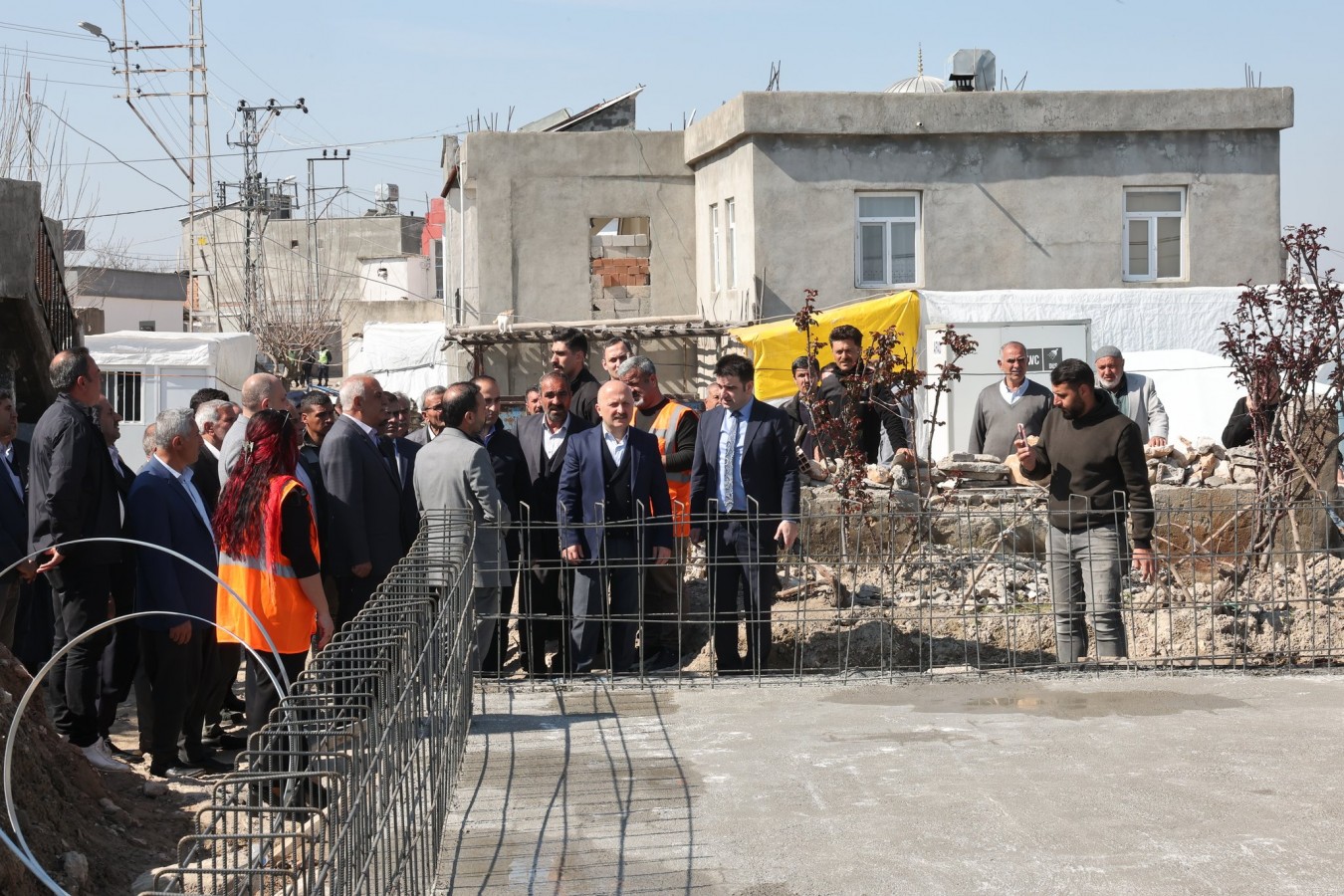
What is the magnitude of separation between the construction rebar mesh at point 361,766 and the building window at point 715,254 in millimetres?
18533

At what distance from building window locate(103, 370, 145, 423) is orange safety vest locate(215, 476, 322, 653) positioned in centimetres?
1944

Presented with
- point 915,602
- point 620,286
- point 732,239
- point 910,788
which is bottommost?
point 910,788

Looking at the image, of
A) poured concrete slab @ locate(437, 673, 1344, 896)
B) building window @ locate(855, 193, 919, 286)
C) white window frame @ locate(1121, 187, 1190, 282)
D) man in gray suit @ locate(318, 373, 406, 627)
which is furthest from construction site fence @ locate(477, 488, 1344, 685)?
white window frame @ locate(1121, 187, 1190, 282)

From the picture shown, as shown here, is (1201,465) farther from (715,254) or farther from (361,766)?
(715,254)

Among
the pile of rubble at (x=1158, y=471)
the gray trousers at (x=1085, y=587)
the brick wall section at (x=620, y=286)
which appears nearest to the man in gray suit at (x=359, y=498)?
the gray trousers at (x=1085, y=587)

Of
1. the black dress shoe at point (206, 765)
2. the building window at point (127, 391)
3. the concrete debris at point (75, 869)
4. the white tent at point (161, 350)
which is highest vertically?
the white tent at point (161, 350)

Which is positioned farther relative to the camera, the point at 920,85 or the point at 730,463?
the point at 920,85

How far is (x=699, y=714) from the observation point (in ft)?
23.0

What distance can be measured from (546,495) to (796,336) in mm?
10780

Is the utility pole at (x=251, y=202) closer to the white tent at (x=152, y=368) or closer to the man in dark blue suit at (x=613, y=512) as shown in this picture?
the white tent at (x=152, y=368)

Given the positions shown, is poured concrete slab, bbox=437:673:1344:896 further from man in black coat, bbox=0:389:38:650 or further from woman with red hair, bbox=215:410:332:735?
man in black coat, bbox=0:389:38:650

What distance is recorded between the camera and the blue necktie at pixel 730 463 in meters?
8.55

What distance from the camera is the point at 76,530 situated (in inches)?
282

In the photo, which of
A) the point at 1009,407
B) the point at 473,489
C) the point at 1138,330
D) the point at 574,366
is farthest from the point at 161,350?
the point at 473,489
